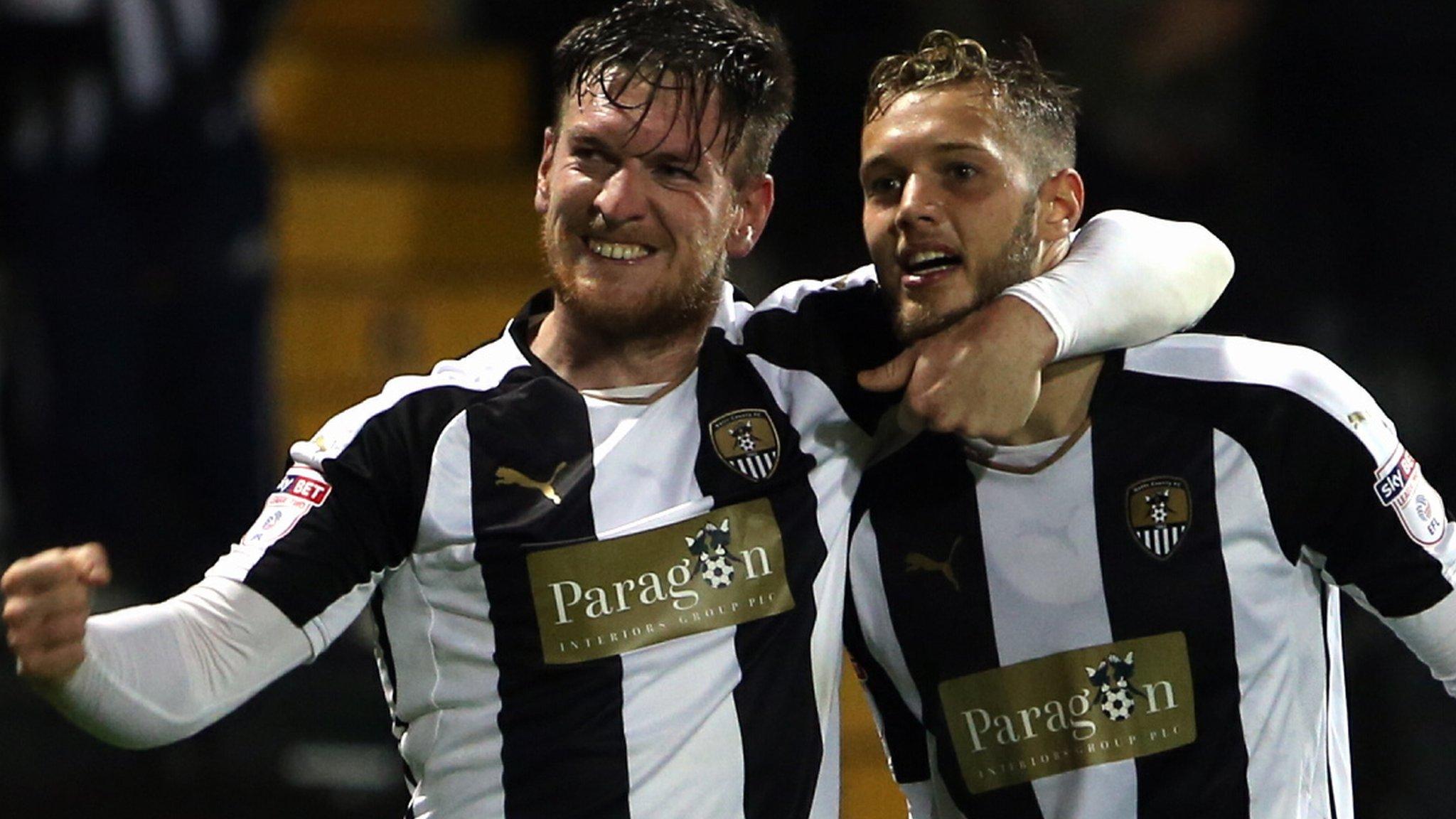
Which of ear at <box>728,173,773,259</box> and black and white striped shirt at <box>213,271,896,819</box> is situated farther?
ear at <box>728,173,773,259</box>

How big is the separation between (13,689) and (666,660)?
2.57 metres

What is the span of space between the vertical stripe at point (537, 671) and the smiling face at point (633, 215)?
19 cm

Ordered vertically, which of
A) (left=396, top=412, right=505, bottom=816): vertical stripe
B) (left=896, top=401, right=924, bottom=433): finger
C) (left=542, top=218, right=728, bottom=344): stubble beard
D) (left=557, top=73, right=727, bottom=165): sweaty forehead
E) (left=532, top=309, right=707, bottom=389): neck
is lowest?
(left=396, top=412, right=505, bottom=816): vertical stripe

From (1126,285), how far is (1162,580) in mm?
354

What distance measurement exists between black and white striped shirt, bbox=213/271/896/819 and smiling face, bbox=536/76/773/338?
111 millimetres

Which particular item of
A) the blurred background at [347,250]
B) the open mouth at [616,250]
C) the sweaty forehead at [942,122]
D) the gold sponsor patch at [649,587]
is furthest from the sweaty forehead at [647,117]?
the blurred background at [347,250]

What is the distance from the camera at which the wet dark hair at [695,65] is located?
2.38 meters

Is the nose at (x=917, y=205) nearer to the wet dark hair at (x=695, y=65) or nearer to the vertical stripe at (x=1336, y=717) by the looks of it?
the wet dark hair at (x=695, y=65)

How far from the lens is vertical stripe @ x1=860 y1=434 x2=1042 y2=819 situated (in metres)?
2.41

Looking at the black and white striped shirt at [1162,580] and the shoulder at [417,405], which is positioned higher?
the shoulder at [417,405]

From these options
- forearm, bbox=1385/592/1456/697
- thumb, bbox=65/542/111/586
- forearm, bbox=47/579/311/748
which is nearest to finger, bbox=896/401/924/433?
forearm, bbox=1385/592/1456/697

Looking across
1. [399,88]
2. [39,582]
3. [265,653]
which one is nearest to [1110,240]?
[265,653]

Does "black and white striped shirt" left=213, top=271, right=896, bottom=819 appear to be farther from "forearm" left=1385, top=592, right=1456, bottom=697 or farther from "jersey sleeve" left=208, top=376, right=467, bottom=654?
"forearm" left=1385, top=592, right=1456, bottom=697

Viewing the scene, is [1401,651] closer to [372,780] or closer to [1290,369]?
[1290,369]
